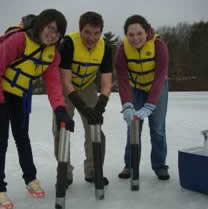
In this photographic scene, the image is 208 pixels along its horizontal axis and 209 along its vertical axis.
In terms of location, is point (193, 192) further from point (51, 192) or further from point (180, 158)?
point (51, 192)

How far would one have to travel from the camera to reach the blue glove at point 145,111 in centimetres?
297

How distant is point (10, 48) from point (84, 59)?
0.66 m

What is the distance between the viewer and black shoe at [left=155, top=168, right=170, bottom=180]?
128 inches

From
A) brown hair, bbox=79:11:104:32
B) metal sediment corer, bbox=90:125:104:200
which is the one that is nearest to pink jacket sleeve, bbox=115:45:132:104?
brown hair, bbox=79:11:104:32

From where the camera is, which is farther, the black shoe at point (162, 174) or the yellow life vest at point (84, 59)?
the black shoe at point (162, 174)

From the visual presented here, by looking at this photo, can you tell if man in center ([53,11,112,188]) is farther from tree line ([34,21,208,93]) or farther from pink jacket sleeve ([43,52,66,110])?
tree line ([34,21,208,93])

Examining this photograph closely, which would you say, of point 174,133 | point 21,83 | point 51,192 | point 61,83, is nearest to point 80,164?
point 51,192

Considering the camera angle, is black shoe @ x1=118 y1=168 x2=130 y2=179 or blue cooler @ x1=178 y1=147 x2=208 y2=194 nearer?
blue cooler @ x1=178 y1=147 x2=208 y2=194

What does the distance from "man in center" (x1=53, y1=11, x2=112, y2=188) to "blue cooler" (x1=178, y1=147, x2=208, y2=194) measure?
706 mm

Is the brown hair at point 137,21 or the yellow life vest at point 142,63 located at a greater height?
the brown hair at point 137,21

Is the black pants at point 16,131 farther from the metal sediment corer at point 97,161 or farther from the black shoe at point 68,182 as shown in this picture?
the metal sediment corer at point 97,161

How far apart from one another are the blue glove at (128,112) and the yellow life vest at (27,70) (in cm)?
80

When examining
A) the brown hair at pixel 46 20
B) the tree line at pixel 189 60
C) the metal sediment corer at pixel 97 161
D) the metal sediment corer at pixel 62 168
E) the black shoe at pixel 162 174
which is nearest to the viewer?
the metal sediment corer at pixel 62 168

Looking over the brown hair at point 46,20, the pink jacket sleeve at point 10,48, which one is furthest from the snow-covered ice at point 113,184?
the brown hair at point 46,20
